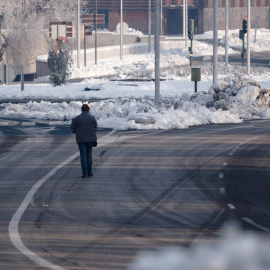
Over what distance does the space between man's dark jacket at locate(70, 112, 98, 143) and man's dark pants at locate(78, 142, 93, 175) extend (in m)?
0.13

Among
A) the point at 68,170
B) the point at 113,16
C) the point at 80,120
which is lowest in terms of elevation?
the point at 68,170

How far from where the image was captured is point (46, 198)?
11523 mm

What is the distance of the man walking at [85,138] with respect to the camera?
13.9 meters

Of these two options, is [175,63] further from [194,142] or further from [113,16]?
[194,142]

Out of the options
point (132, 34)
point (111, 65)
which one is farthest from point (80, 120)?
point (132, 34)

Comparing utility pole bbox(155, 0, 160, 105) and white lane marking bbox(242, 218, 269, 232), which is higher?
utility pole bbox(155, 0, 160, 105)

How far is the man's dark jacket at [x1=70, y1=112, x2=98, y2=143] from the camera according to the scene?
1402 centimetres

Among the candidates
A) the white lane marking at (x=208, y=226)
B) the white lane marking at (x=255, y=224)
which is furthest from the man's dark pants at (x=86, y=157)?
the white lane marking at (x=255, y=224)

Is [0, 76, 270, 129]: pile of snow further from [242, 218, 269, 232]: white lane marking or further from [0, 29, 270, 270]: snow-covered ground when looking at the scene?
[242, 218, 269, 232]: white lane marking

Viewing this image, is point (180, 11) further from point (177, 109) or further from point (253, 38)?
point (177, 109)

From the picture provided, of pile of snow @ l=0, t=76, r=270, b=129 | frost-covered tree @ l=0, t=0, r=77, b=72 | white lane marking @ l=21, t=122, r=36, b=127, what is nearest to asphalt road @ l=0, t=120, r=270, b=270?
pile of snow @ l=0, t=76, r=270, b=129

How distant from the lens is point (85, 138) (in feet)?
46.0

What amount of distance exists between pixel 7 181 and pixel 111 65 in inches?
2119

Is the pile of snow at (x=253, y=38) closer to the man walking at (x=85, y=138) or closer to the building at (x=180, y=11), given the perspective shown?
the building at (x=180, y=11)
